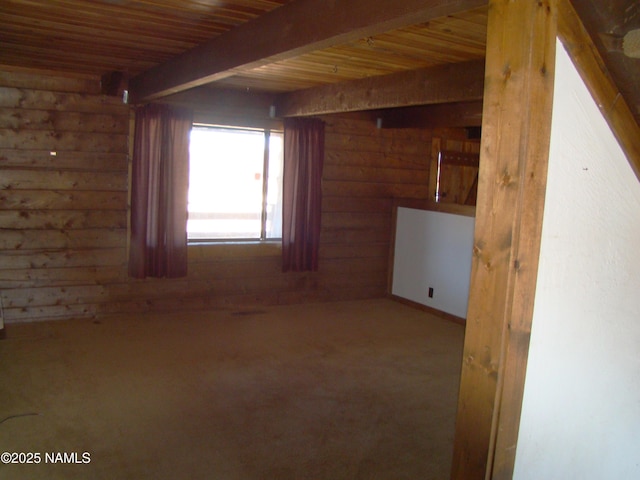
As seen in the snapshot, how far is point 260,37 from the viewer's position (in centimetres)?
274

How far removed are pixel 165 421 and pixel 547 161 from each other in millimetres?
2620

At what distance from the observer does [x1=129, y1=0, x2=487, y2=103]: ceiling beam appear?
5.99 ft

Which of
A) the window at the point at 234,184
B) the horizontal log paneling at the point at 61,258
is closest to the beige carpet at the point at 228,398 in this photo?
the horizontal log paneling at the point at 61,258

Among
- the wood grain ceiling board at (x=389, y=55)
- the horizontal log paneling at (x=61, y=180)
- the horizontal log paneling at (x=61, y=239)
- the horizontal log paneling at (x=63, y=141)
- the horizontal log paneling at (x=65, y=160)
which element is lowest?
the horizontal log paneling at (x=61, y=239)

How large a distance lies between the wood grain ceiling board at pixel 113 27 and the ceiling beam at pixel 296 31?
0.06 meters

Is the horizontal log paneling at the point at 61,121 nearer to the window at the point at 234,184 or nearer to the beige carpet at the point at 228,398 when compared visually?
the window at the point at 234,184

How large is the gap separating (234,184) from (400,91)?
7.73 ft

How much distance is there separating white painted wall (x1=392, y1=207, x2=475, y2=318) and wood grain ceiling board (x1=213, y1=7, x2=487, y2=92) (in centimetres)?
209

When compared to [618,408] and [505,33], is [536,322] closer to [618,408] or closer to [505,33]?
[618,408]

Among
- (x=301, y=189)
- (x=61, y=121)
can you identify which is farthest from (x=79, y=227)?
(x=301, y=189)

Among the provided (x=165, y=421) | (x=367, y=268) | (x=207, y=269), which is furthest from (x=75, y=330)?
(x=367, y=268)

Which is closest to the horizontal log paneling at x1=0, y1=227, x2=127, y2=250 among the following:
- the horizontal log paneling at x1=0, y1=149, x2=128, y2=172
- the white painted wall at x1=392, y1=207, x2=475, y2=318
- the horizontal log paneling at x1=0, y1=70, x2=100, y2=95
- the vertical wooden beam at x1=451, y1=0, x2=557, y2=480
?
the horizontal log paneling at x1=0, y1=149, x2=128, y2=172

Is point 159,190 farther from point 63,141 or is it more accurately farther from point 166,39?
point 166,39

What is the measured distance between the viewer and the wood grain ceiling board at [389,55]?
2.90 meters
